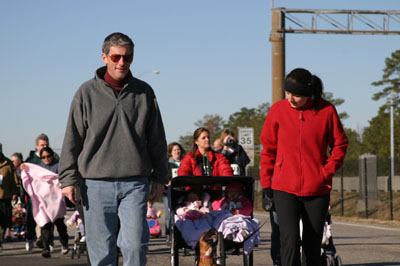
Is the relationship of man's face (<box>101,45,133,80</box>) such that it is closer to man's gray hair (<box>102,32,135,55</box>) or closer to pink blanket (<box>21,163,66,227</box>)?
man's gray hair (<box>102,32,135,55</box>)

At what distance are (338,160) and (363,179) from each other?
23.1 m

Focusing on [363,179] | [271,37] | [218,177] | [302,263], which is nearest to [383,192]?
[363,179]

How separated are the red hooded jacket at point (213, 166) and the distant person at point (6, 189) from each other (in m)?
6.13

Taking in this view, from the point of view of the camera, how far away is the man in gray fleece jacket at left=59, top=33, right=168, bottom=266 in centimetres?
573

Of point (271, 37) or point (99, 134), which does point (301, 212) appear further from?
point (271, 37)

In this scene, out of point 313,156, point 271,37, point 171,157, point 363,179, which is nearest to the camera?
point 313,156

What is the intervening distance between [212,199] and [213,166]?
57 centimetres

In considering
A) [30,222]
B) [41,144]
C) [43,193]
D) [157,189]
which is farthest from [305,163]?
[30,222]

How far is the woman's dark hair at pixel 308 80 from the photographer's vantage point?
6.71 metres

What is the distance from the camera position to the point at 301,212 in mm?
6766

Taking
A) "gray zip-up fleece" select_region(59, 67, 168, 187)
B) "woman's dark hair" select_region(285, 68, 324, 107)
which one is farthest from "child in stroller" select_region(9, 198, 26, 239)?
"gray zip-up fleece" select_region(59, 67, 168, 187)

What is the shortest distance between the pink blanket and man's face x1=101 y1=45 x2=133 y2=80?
751 cm

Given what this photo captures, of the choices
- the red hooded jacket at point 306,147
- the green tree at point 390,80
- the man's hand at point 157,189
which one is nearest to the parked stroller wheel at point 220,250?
the red hooded jacket at point 306,147

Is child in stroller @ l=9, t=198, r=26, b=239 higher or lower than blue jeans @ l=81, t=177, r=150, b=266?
lower
